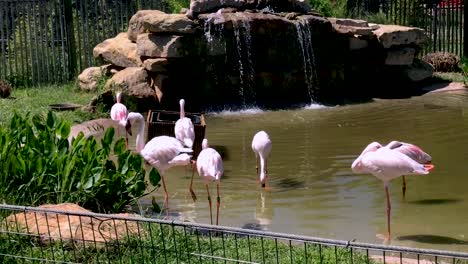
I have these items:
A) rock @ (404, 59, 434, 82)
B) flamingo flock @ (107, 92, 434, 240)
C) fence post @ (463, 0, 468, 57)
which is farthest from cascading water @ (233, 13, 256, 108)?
flamingo flock @ (107, 92, 434, 240)

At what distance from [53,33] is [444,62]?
7302 mm

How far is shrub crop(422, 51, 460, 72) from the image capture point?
1477 cm

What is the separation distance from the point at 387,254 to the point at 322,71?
26.6 feet

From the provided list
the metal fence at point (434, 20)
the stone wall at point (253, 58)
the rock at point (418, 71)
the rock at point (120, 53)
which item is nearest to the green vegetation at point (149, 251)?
the stone wall at point (253, 58)

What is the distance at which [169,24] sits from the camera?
11977 millimetres

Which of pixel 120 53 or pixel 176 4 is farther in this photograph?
pixel 176 4

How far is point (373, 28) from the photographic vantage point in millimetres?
13750

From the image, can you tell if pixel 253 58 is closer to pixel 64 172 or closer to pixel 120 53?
pixel 120 53

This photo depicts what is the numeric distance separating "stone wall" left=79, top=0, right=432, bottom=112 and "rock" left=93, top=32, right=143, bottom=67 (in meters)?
0.02

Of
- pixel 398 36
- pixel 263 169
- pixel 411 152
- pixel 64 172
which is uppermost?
pixel 398 36

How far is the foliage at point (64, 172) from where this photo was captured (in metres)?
5.63

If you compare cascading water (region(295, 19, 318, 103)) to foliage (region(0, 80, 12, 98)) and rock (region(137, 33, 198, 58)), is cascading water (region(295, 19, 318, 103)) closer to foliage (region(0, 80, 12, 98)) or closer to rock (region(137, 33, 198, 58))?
rock (region(137, 33, 198, 58))

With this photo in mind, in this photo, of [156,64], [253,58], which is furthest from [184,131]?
[253,58]

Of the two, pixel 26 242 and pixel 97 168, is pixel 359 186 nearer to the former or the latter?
pixel 97 168
